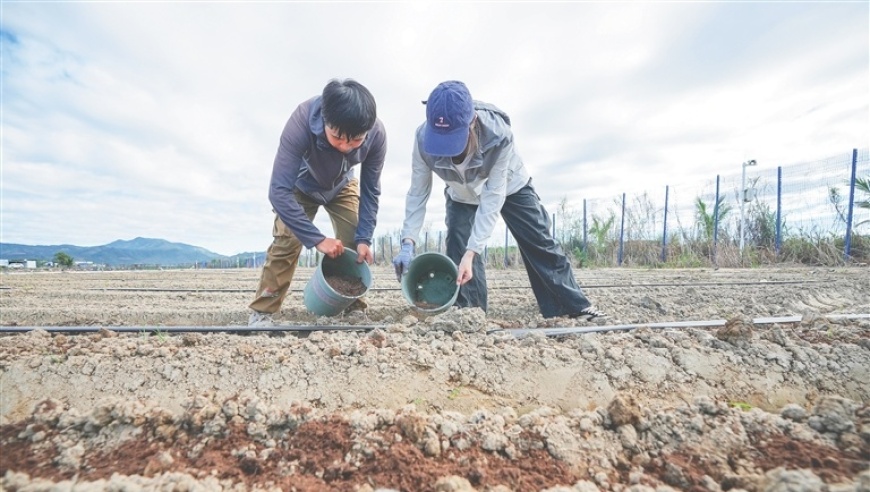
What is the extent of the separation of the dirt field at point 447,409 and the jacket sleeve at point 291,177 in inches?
24.3

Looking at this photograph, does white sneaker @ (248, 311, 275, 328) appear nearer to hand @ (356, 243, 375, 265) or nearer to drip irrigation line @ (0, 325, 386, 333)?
drip irrigation line @ (0, 325, 386, 333)

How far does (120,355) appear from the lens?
1924 millimetres

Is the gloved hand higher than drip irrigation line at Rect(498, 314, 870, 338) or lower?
higher

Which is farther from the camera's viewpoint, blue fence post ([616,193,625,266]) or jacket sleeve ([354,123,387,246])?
blue fence post ([616,193,625,266])

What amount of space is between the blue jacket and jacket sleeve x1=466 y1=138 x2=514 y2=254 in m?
0.78

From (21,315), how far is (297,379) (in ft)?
12.1

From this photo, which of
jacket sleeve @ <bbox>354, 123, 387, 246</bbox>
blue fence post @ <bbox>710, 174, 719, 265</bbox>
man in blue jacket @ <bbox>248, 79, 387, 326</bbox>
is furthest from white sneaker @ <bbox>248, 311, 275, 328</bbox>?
blue fence post @ <bbox>710, 174, 719, 265</bbox>

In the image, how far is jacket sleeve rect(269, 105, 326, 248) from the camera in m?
2.50

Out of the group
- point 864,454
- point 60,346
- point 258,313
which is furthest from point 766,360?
point 60,346

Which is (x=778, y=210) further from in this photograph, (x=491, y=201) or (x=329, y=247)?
(x=329, y=247)

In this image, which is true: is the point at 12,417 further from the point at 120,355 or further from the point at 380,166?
the point at 380,166

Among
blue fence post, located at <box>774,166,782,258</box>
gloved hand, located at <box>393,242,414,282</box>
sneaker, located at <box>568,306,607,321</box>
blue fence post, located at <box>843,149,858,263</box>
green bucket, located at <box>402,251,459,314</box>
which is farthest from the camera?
blue fence post, located at <box>774,166,782,258</box>

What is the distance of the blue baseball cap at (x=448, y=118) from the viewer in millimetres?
2150

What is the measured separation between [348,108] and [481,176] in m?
0.92
